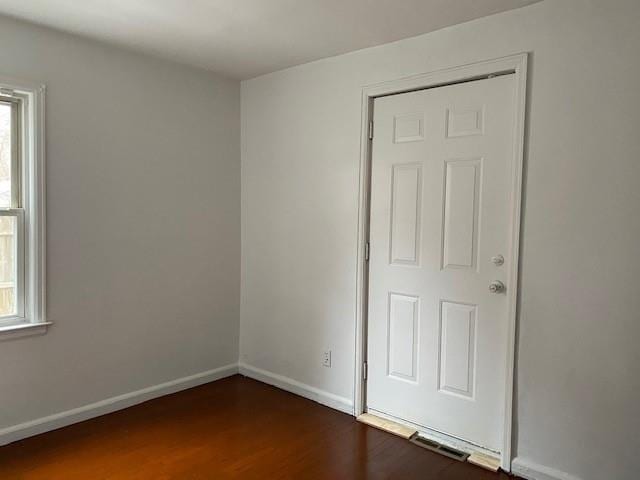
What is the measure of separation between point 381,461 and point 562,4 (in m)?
2.47

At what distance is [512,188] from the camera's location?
2.37 metres

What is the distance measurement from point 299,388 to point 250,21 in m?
2.44

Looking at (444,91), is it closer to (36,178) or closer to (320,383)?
(320,383)

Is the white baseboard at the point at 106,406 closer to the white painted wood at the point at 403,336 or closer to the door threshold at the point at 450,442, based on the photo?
the door threshold at the point at 450,442

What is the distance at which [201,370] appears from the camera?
140 inches

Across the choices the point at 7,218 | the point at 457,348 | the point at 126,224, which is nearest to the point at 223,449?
the point at 457,348

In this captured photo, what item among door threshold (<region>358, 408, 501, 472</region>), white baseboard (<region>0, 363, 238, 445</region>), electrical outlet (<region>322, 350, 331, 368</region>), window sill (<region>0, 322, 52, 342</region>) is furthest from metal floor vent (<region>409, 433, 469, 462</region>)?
window sill (<region>0, 322, 52, 342</region>)

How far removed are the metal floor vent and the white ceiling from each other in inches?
92.3

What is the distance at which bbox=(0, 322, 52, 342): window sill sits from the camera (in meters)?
2.56

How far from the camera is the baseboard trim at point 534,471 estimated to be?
7.35ft

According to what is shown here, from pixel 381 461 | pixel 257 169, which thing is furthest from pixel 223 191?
pixel 381 461

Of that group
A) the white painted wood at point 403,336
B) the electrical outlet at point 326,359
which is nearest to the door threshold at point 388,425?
the white painted wood at point 403,336

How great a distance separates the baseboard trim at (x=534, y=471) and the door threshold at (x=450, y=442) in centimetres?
10

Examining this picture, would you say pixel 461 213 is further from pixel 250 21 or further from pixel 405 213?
pixel 250 21
